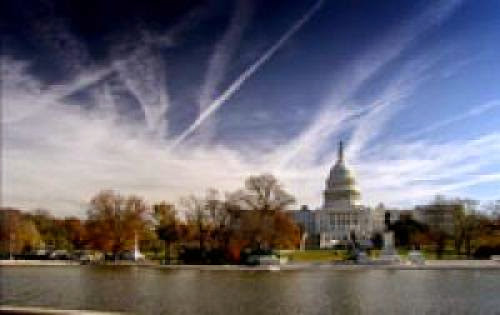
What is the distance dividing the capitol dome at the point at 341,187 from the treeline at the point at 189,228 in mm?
54246

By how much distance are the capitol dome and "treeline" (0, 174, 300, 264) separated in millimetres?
54246

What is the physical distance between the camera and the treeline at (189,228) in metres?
46.9

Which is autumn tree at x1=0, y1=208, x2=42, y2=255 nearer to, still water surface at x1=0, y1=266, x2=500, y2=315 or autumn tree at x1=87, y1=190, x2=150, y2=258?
autumn tree at x1=87, y1=190, x2=150, y2=258

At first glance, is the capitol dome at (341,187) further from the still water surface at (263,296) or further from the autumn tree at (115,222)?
the still water surface at (263,296)

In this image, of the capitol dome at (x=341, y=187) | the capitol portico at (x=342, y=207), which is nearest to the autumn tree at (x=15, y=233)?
the capitol portico at (x=342, y=207)

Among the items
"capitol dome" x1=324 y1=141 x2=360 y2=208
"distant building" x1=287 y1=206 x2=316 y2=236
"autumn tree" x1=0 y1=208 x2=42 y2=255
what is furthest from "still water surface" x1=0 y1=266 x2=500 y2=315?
"distant building" x1=287 y1=206 x2=316 y2=236

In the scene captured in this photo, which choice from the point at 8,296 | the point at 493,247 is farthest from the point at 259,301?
the point at 493,247

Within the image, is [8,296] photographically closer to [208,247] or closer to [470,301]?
[470,301]

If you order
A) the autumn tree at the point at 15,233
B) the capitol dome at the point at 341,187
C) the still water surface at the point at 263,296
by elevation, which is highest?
the capitol dome at the point at 341,187

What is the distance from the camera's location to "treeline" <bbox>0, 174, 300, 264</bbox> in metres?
46.9

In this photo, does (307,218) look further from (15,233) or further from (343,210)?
(15,233)

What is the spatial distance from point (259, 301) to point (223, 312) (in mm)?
2818

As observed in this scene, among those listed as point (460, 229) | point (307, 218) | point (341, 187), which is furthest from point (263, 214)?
point (307, 218)

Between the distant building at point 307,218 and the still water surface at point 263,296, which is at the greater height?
the distant building at point 307,218
